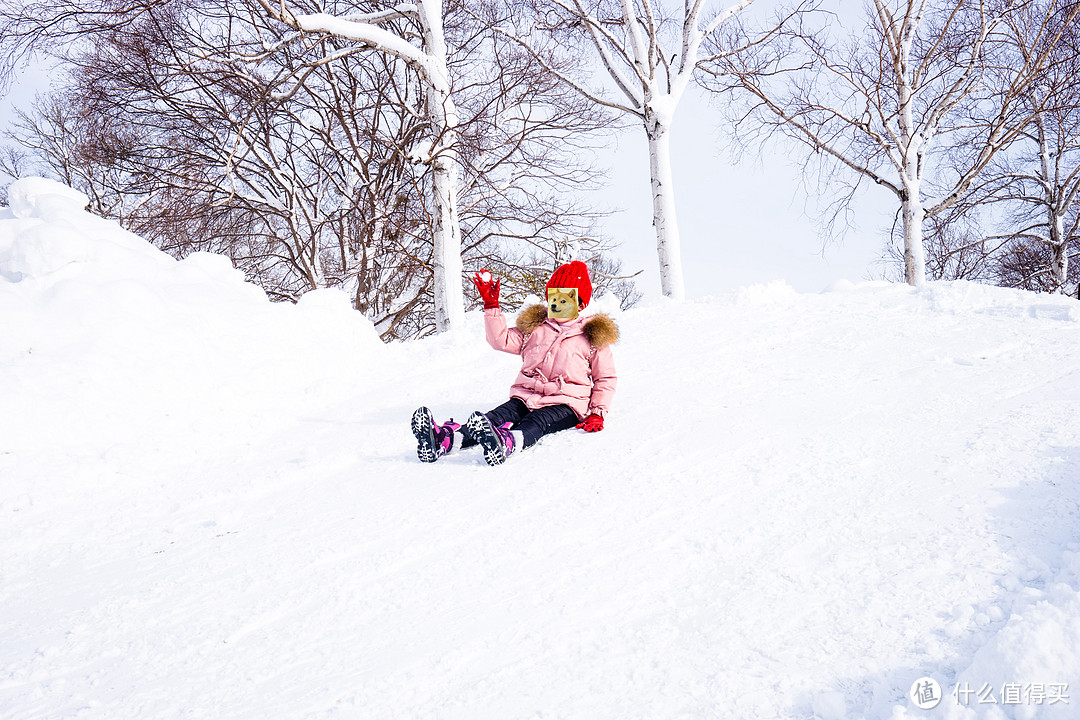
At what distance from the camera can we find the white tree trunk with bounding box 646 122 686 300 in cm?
958

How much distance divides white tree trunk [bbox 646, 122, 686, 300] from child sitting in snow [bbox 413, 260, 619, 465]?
18.0 feet

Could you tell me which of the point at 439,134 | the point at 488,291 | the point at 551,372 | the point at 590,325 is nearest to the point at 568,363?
the point at 551,372

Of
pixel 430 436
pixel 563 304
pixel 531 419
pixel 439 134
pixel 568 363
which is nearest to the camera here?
pixel 430 436

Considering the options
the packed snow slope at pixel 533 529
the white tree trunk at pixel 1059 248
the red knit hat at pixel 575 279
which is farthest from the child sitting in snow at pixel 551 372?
the white tree trunk at pixel 1059 248

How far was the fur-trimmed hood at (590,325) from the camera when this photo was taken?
4.09m

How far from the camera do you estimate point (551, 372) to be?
4.06 m

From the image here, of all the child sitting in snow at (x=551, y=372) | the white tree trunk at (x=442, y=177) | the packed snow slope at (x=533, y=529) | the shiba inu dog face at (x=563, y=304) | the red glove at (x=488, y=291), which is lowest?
the packed snow slope at (x=533, y=529)

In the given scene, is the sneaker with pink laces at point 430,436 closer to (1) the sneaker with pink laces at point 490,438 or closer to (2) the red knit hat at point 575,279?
(1) the sneaker with pink laces at point 490,438

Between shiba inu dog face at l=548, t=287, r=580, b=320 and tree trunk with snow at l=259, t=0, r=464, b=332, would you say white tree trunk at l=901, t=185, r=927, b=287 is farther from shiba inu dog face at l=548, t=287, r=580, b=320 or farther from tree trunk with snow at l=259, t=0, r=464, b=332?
shiba inu dog face at l=548, t=287, r=580, b=320

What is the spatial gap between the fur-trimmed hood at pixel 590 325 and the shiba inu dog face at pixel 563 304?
0.25 ft

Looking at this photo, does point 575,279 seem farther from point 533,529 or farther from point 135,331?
point 135,331

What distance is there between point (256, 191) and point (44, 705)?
10248mm

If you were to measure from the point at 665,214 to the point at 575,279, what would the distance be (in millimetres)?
5781

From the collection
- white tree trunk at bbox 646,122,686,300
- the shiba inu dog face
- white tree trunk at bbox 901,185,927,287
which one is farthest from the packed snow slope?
white tree trunk at bbox 901,185,927,287
